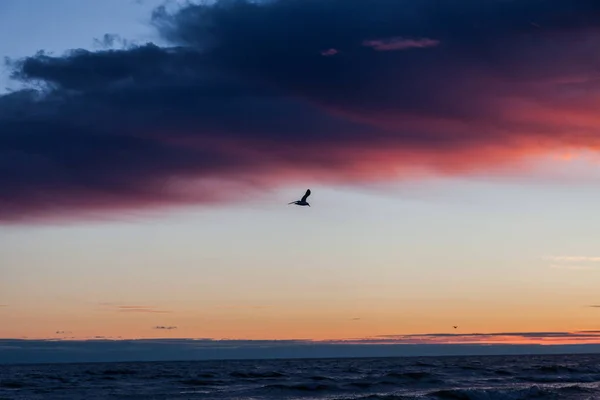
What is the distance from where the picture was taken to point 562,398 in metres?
47.5

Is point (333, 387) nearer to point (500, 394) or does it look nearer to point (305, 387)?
point (305, 387)

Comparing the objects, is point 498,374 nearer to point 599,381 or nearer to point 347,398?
point 599,381

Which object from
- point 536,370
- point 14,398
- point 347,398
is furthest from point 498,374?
point 14,398

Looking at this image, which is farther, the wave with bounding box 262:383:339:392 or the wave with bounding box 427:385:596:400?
the wave with bounding box 262:383:339:392

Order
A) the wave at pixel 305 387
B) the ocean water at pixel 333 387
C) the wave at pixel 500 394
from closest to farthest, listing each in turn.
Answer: the wave at pixel 500 394 < the ocean water at pixel 333 387 < the wave at pixel 305 387

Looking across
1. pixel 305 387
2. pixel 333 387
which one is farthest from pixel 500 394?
pixel 305 387

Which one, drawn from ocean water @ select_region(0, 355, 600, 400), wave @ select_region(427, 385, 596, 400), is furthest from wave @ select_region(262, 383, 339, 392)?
wave @ select_region(427, 385, 596, 400)

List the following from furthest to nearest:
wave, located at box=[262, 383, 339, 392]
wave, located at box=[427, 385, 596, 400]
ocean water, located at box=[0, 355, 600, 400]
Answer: wave, located at box=[262, 383, 339, 392]
ocean water, located at box=[0, 355, 600, 400]
wave, located at box=[427, 385, 596, 400]

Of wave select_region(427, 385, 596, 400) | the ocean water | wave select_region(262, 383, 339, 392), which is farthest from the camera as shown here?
wave select_region(262, 383, 339, 392)

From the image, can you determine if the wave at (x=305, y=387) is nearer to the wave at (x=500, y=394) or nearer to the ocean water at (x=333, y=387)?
the ocean water at (x=333, y=387)

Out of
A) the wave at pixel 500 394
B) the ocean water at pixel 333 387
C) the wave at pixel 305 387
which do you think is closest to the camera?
the wave at pixel 500 394

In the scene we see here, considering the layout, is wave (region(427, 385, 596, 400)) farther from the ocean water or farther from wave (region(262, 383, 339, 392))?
wave (region(262, 383, 339, 392))

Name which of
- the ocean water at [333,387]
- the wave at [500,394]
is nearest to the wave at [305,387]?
the ocean water at [333,387]

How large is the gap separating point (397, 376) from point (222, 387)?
16.4 meters
